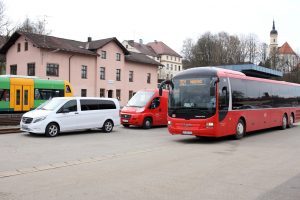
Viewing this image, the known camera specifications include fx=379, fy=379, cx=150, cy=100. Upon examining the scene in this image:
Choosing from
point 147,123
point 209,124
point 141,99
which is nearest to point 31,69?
point 141,99

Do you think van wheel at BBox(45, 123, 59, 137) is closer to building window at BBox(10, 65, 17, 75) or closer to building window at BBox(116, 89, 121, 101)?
building window at BBox(10, 65, 17, 75)

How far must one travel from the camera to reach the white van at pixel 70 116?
16734mm

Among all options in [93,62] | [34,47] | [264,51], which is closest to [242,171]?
[34,47]

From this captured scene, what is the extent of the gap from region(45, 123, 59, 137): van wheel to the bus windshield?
17.5 ft

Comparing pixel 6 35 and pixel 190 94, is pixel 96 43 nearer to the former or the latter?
pixel 6 35

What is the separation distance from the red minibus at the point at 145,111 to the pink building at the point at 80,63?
2631cm

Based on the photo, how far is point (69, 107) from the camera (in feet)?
58.7

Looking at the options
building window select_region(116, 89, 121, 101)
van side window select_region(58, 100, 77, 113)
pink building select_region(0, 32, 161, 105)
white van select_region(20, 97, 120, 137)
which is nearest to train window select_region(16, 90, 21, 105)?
white van select_region(20, 97, 120, 137)

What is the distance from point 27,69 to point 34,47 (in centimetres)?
301

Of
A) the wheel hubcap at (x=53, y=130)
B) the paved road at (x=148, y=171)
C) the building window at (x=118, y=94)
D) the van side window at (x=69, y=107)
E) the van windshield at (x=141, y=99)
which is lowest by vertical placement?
the paved road at (x=148, y=171)

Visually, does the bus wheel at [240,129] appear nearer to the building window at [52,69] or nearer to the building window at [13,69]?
the building window at [52,69]

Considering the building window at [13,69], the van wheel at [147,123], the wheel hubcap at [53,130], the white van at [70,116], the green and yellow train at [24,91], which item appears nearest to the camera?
the white van at [70,116]

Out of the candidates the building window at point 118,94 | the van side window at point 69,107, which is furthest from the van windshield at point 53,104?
the building window at point 118,94

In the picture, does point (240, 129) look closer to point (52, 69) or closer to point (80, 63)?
point (52, 69)
